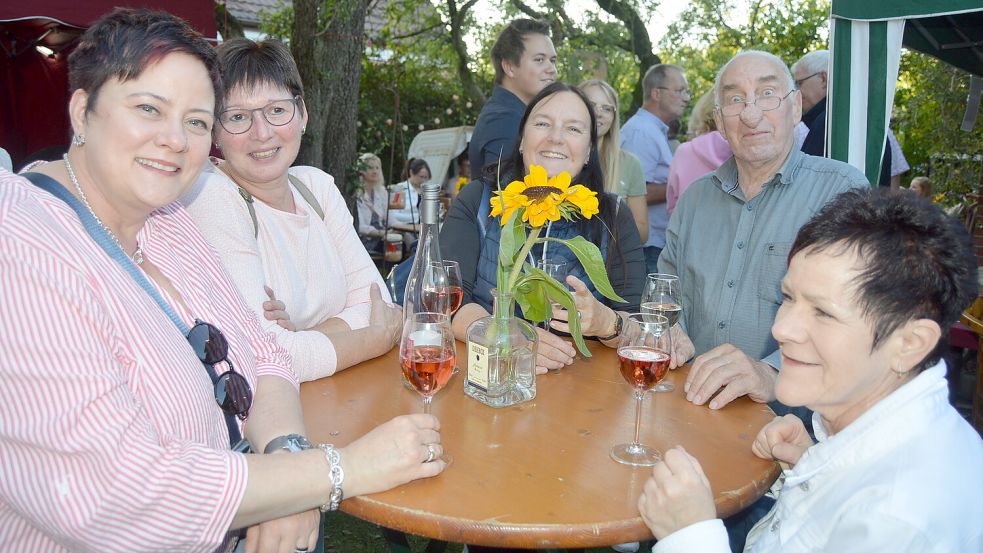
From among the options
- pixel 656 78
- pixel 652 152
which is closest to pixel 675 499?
pixel 652 152

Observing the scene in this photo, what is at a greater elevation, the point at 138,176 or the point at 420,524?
the point at 138,176

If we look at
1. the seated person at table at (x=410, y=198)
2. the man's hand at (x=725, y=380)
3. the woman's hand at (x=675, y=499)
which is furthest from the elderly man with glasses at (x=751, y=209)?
the seated person at table at (x=410, y=198)

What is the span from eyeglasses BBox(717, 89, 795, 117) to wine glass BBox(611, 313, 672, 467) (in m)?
1.43

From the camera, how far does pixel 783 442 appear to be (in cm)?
166

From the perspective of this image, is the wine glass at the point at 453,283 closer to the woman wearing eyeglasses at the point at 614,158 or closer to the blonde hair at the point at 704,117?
the woman wearing eyeglasses at the point at 614,158

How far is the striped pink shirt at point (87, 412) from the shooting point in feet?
3.85

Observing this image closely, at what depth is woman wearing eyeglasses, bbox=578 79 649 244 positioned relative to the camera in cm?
446

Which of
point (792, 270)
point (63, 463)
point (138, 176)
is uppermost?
point (138, 176)

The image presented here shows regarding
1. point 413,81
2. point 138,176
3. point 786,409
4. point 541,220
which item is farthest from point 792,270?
point 413,81

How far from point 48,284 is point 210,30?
211 inches

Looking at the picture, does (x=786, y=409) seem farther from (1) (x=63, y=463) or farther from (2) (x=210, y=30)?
(2) (x=210, y=30)

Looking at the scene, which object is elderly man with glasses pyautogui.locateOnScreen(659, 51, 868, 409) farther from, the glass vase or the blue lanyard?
the blue lanyard

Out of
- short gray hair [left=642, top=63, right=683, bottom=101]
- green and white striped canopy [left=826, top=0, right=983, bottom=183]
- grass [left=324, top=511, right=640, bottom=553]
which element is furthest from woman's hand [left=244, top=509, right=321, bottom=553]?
short gray hair [left=642, top=63, right=683, bottom=101]

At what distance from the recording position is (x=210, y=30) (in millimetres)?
5918
